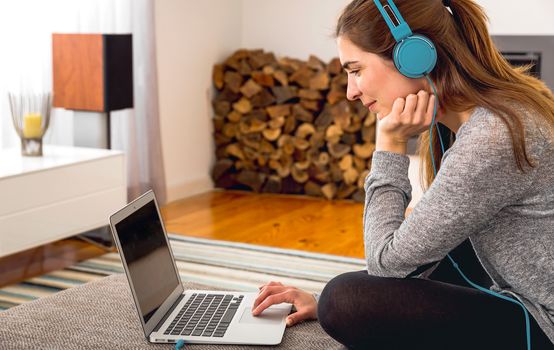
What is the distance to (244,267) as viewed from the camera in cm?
340

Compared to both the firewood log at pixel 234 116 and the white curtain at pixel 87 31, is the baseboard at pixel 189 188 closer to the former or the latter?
the white curtain at pixel 87 31

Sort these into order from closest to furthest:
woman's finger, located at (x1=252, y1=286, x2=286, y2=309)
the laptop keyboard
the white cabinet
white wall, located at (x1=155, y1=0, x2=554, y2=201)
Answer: the laptop keyboard, woman's finger, located at (x1=252, y1=286, x2=286, y2=309), the white cabinet, white wall, located at (x1=155, y1=0, x2=554, y2=201)

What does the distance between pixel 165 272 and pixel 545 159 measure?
83cm

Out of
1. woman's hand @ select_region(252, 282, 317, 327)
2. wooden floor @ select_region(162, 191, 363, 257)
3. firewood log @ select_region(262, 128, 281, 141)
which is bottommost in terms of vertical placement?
wooden floor @ select_region(162, 191, 363, 257)

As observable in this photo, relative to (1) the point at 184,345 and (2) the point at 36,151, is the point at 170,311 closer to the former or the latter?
(1) the point at 184,345

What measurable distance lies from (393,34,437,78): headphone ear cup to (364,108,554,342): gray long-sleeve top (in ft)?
0.42

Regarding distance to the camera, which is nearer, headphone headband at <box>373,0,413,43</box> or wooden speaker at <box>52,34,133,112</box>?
headphone headband at <box>373,0,413,43</box>

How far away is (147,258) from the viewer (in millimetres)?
Result: 1712

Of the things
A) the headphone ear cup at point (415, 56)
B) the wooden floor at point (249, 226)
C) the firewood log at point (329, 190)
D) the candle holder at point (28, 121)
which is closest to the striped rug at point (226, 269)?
the wooden floor at point (249, 226)

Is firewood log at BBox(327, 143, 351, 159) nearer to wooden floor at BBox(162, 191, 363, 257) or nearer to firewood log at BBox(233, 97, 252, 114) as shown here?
wooden floor at BBox(162, 191, 363, 257)

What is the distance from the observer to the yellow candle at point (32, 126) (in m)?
3.44

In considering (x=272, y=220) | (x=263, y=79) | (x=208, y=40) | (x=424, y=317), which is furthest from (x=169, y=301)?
(x=208, y=40)

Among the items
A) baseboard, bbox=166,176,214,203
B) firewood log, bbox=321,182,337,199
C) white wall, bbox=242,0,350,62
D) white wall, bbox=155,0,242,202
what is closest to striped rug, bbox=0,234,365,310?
baseboard, bbox=166,176,214,203

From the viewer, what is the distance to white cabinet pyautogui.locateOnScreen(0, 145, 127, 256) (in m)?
3.01
